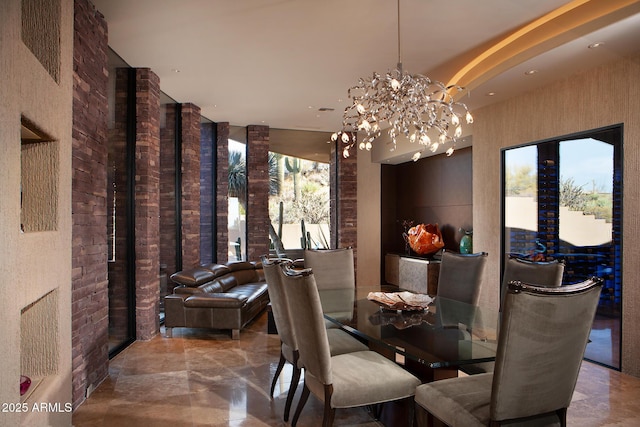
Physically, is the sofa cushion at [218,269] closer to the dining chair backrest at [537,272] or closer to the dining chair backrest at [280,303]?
the dining chair backrest at [280,303]

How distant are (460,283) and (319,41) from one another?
2590 millimetres

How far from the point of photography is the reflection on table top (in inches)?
89.5

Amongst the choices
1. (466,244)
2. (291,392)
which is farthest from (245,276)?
(291,392)

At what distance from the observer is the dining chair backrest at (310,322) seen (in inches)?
93.0

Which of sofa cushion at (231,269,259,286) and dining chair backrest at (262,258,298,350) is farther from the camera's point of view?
sofa cushion at (231,269,259,286)

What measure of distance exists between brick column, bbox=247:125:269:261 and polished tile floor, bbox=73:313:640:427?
3.37 m

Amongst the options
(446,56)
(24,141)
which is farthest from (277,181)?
(24,141)

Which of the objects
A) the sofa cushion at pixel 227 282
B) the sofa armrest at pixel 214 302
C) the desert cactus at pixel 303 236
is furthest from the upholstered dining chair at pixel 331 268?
→ the desert cactus at pixel 303 236

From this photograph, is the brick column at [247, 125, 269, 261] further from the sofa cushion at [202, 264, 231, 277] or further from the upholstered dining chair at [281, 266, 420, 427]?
the upholstered dining chair at [281, 266, 420, 427]

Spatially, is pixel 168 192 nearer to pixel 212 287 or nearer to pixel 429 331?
pixel 212 287

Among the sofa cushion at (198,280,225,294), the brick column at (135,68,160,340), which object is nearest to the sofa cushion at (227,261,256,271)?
the sofa cushion at (198,280,225,294)

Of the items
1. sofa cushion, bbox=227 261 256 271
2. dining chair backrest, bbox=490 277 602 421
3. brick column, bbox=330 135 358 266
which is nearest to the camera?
dining chair backrest, bbox=490 277 602 421

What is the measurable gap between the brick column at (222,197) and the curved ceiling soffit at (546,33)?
4.17 meters

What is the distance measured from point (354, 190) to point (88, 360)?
6.15 m
